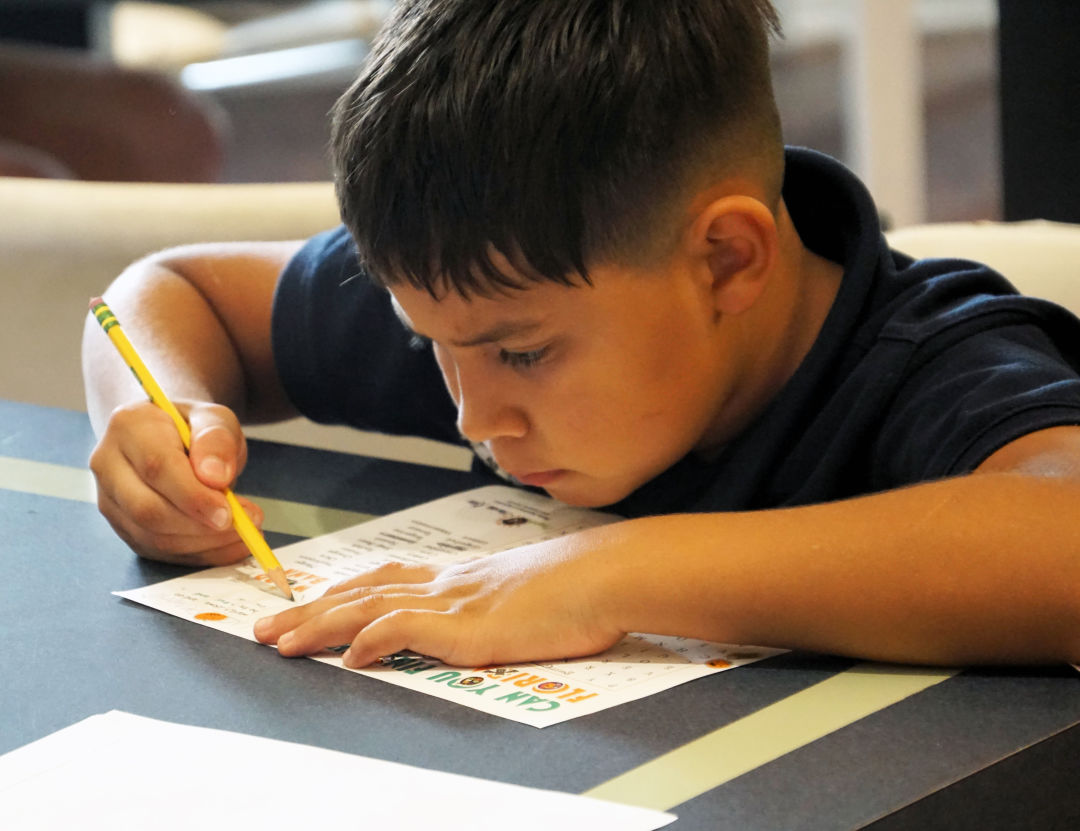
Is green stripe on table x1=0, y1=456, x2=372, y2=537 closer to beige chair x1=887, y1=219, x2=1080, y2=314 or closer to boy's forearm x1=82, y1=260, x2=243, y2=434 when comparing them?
boy's forearm x1=82, y1=260, x2=243, y2=434

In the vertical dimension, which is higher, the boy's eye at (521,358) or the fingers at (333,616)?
the boy's eye at (521,358)

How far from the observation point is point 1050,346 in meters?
0.78

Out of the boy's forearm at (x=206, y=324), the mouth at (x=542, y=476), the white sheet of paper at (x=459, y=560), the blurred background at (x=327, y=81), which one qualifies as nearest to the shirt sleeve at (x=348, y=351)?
the boy's forearm at (x=206, y=324)

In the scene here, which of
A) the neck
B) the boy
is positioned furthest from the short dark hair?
the neck

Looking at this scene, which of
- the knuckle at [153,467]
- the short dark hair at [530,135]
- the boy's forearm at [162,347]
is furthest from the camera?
the boy's forearm at [162,347]

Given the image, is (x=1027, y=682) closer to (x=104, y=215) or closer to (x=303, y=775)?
(x=303, y=775)

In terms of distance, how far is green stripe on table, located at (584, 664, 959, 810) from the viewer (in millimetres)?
492

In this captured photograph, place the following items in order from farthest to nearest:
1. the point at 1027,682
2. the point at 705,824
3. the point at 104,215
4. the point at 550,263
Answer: the point at 104,215, the point at 550,263, the point at 1027,682, the point at 705,824

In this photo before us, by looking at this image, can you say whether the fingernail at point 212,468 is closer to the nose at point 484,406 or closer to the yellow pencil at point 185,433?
the yellow pencil at point 185,433

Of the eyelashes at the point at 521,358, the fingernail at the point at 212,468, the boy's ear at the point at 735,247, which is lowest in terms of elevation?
the fingernail at the point at 212,468

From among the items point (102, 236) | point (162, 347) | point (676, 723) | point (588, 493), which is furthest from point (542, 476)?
point (102, 236)

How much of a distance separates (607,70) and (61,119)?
9.17ft

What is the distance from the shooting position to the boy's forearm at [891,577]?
594 mm

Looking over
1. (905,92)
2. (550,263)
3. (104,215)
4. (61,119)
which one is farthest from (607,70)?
(61,119)
